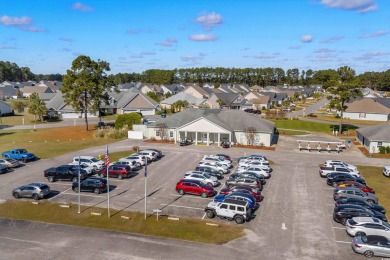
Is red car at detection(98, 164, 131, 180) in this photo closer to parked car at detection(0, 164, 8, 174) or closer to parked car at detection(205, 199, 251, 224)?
parked car at detection(0, 164, 8, 174)

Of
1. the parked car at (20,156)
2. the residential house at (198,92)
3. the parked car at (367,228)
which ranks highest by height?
the residential house at (198,92)

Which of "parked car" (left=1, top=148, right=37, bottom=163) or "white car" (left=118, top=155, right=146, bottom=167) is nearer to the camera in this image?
"white car" (left=118, top=155, right=146, bottom=167)

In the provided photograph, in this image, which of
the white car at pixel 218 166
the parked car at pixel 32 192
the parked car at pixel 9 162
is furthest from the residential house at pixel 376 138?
the parked car at pixel 9 162

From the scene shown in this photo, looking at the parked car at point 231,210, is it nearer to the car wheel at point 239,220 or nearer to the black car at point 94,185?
the car wheel at point 239,220

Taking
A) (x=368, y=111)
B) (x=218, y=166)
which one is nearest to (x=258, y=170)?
(x=218, y=166)

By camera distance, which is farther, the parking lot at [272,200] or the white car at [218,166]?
the white car at [218,166]

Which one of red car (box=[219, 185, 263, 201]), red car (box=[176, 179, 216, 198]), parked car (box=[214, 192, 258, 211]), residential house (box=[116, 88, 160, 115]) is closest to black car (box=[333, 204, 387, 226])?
parked car (box=[214, 192, 258, 211])

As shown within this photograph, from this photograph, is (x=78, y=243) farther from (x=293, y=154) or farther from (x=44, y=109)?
(x=44, y=109)
